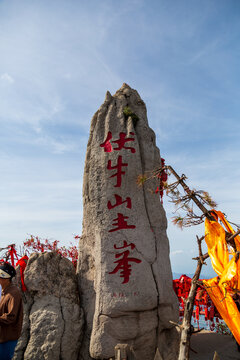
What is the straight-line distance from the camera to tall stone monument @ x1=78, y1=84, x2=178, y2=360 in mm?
6250

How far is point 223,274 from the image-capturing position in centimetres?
456

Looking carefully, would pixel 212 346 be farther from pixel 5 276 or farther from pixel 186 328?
pixel 5 276

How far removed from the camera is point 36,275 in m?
6.80

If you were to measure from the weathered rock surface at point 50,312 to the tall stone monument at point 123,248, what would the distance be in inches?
11.9

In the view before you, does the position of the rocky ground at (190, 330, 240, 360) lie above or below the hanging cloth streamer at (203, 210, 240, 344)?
below

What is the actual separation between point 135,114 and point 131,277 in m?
4.18

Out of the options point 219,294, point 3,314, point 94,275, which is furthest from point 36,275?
point 219,294

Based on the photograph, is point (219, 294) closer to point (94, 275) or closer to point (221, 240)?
point (221, 240)

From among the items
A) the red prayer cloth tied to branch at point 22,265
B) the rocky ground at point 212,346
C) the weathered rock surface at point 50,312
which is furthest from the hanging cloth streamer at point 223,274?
the red prayer cloth tied to branch at point 22,265

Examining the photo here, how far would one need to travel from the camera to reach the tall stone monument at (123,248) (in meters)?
6.25

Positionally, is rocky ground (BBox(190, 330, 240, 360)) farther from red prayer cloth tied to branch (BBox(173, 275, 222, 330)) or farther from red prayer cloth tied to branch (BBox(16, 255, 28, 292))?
red prayer cloth tied to branch (BBox(16, 255, 28, 292))

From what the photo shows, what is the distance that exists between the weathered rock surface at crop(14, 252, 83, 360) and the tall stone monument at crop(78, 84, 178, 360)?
0.99ft

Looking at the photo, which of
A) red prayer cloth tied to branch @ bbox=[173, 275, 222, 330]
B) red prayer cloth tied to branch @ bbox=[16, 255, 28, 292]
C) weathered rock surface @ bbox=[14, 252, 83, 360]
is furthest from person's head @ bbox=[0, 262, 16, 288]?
red prayer cloth tied to branch @ bbox=[173, 275, 222, 330]

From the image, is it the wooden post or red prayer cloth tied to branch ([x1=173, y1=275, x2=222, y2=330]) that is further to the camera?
red prayer cloth tied to branch ([x1=173, y1=275, x2=222, y2=330])
